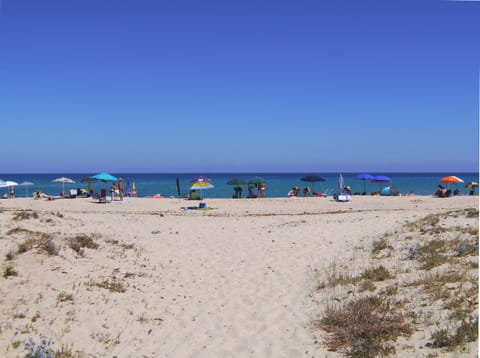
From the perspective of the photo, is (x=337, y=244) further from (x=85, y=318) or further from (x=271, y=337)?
(x=85, y=318)

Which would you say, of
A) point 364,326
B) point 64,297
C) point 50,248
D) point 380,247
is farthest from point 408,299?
point 50,248

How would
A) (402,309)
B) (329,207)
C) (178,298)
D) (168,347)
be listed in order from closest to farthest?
(168,347)
(402,309)
(178,298)
(329,207)

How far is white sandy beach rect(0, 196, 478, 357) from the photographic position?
19.6 feet

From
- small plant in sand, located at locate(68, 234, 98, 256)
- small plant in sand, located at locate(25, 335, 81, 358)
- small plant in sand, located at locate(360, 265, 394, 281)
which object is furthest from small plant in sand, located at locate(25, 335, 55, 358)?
small plant in sand, located at locate(360, 265, 394, 281)

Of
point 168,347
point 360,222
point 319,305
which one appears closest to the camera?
point 168,347

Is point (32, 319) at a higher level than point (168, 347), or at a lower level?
higher

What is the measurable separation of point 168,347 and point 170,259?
551cm

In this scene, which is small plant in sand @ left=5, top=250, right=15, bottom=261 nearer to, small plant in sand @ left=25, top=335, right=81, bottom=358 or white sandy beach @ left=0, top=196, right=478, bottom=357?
white sandy beach @ left=0, top=196, right=478, bottom=357

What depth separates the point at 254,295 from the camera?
8461 millimetres

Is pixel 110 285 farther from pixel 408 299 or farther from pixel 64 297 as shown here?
pixel 408 299

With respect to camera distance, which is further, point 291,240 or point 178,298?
point 291,240

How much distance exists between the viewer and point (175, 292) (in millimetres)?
8594

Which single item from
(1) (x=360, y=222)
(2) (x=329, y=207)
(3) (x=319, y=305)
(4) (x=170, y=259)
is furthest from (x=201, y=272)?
(2) (x=329, y=207)

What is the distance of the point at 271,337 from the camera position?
20.8 feet
